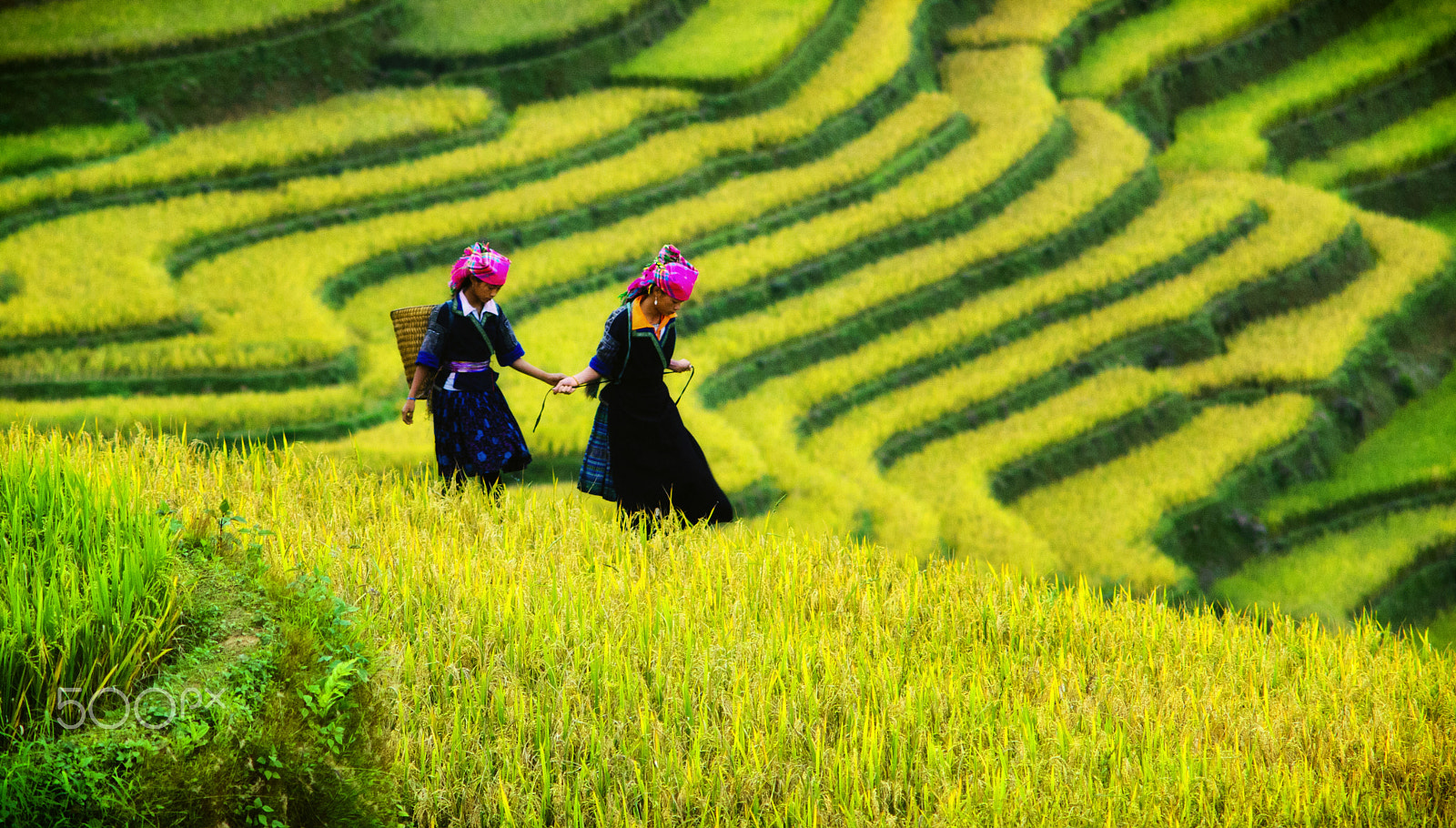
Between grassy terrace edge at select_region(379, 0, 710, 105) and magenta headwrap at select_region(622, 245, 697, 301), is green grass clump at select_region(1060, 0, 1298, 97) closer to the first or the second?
grassy terrace edge at select_region(379, 0, 710, 105)

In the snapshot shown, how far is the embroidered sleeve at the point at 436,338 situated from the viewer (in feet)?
18.2

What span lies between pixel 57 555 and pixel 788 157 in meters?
12.3

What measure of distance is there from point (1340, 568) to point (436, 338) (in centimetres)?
846

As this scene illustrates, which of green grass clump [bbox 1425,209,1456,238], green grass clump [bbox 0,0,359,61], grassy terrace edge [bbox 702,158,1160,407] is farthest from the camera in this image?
green grass clump [bbox 1425,209,1456,238]

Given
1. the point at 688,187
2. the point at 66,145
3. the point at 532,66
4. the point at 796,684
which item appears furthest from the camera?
the point at 532,66

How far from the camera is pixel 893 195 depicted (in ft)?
46.8

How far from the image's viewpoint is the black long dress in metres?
5.52

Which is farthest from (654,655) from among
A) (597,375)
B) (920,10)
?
(920,10)

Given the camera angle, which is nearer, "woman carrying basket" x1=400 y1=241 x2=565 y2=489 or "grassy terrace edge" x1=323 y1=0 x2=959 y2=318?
"woman carrying basket" x1=400 y1=241 x2=565 y2=489

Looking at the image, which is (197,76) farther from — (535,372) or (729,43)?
(535,372)

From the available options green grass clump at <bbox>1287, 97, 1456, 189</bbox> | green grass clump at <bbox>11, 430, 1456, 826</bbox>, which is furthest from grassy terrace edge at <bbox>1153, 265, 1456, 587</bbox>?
green grass clump at <bbox>11, 430, 1456, 826</bbox>

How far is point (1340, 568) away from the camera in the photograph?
34.8 ft

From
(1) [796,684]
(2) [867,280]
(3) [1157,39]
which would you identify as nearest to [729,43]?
(2) [867,280]

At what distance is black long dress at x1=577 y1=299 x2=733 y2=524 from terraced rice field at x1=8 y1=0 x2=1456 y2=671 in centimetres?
319
